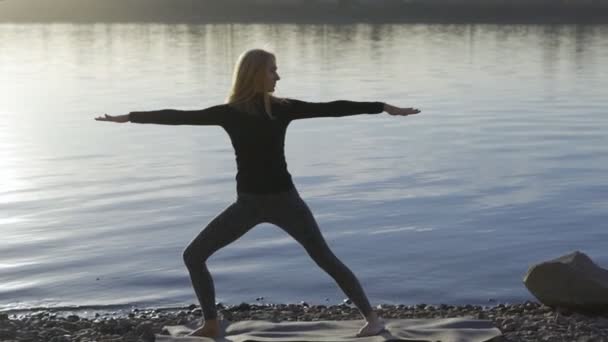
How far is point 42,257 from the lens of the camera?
15148 millimetres

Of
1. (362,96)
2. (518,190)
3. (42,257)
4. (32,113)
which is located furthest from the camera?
(362,96)

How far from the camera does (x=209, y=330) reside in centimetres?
912

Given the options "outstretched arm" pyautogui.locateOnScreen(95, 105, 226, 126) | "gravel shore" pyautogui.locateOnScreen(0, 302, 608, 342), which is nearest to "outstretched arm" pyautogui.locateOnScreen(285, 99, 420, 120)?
"outstretched arm" pyautogui.locateOnScreen(95, 105, 226, 126)

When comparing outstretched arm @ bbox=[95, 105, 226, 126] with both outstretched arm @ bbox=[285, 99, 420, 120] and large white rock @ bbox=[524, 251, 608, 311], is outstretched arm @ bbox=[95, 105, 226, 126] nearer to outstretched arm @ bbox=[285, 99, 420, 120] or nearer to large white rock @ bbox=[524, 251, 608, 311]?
outstretched arm @ bbox=[285, 99, 420, 120]

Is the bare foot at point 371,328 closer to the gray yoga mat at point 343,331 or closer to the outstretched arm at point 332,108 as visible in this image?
the gray yoga mat at point 343,331

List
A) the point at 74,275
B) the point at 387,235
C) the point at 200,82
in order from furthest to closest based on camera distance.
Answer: the point at 200,82, the point at 387,235, the point at 74,275

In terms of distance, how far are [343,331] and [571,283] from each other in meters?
2.59

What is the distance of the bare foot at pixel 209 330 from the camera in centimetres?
911

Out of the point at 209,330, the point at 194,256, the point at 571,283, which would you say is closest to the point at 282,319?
the point at 209,330

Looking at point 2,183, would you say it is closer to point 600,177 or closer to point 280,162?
point 600,177

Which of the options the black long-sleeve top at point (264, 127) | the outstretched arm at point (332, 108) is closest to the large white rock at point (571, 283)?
the outstretched arm at point (332, 108)

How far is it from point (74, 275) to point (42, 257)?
139 cm

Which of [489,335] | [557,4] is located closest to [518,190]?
[489,335]

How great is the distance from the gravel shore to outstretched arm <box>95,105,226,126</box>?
1997 mm
